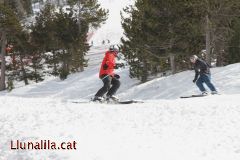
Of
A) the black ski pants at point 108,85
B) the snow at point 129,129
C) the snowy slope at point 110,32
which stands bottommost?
the snow at point 129,129

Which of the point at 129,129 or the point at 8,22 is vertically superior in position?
the point at 8,22

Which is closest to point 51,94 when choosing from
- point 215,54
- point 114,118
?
point 215,54

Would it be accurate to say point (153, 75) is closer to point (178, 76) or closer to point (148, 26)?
point (148, 26)

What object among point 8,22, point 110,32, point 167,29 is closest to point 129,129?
point 167,29

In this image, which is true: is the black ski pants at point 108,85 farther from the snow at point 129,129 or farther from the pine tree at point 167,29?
the pine tree at point 167,29

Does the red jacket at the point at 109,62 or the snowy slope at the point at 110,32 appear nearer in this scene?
the red jacket at the point at 109,62

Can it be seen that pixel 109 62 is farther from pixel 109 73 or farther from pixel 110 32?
pixel 110 32


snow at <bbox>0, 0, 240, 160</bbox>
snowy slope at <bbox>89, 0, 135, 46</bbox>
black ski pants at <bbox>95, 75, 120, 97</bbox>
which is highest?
snowy slope at <bbox>89, 0, 135, 46</bbox>

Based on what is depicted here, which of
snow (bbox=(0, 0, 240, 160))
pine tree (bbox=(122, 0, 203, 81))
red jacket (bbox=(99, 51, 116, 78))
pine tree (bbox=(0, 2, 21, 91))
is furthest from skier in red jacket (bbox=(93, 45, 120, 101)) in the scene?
pine tree (bbox=(0, 2, 21, 91))

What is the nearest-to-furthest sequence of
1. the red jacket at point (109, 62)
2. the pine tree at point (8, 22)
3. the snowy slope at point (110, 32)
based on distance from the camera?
the red jacket at point (109, 62)
the pine tree at point (8, 22)
the snowy slope at point (110, 32)

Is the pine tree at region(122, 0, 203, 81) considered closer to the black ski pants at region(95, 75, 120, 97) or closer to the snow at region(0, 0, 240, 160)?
the black ski pants at region(95, 75, 120, 97)

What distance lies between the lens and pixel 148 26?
28.6 metres

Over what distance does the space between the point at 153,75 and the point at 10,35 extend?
540 inches

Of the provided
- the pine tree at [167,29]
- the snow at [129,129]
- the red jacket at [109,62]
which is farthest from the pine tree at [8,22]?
the red jacket at [109,62]
